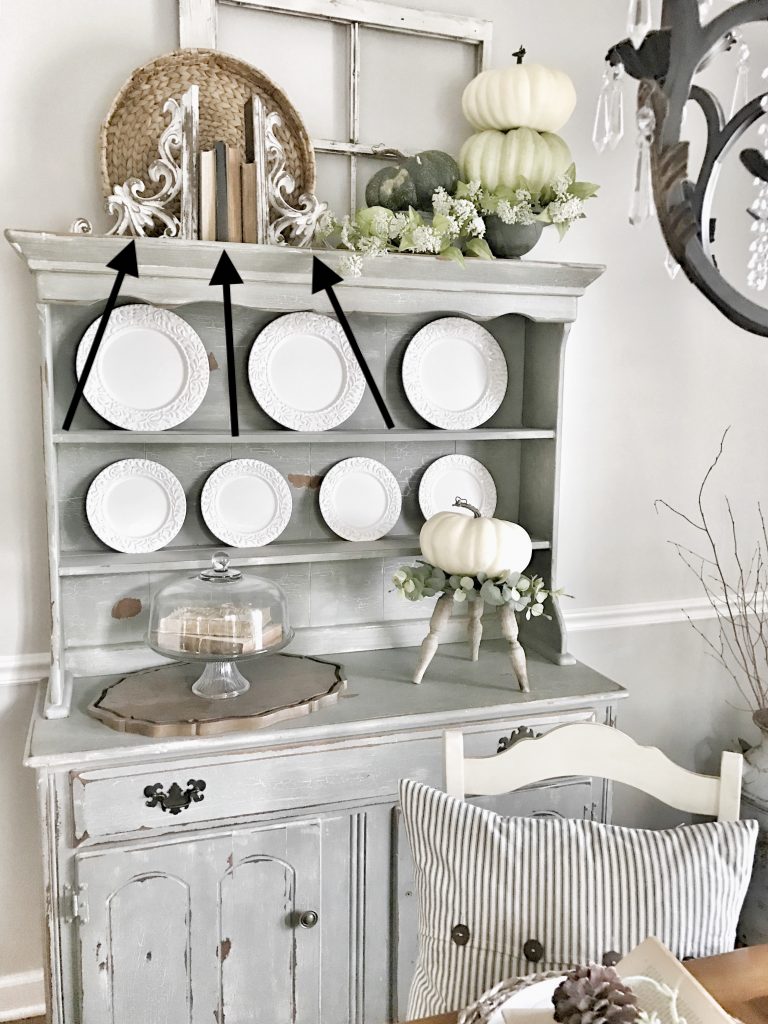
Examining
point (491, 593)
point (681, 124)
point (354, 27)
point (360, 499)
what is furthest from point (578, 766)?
point (354, 27)

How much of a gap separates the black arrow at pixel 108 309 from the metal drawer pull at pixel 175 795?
78cm

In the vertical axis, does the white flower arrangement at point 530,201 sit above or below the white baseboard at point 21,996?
above

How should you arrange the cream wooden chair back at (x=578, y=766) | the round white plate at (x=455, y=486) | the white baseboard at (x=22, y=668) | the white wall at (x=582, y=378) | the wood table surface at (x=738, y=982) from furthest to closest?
1. the round white plate at (x=455, y=486)
2. the white baseboard at (x=22, y=668)
3. the white wall at (x=582, y=378)
4. the cream wooden chair back at (x=578, y=766)
5. the wood table surface at (x=738, y=982)

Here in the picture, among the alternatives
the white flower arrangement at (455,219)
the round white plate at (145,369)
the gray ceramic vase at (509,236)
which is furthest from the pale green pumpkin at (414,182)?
the round white plate at (145,369)

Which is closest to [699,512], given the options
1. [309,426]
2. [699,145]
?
[699,145]

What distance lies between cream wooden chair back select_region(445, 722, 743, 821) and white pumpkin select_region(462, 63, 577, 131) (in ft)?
4.52

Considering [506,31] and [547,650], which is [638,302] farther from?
[547,650]

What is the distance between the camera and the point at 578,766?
1537mm

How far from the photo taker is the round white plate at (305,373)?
2.14 meters

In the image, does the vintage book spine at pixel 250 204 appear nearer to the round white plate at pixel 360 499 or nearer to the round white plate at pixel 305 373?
the round white plate at pixel 305 373

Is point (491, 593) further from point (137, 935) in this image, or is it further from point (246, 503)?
point (137, 935)

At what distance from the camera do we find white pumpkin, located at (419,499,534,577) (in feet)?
6.56

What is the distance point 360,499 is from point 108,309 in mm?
774

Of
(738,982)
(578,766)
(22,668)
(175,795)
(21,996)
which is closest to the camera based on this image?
(738,982)
